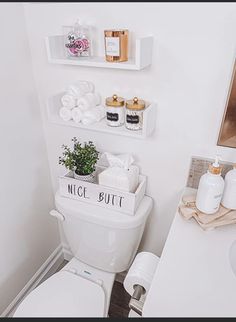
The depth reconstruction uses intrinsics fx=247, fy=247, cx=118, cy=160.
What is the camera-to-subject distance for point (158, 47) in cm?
84

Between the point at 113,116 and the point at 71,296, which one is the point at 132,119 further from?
the point at 71,296

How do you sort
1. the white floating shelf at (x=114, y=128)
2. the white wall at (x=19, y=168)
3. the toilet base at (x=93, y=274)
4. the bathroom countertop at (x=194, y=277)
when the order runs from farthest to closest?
the toilet base at (x=93, y=274), the white wall at (x=19, y=168), the white floating shelf at (x=114, y=128), the bathroom countertop at (x=194, y=277)

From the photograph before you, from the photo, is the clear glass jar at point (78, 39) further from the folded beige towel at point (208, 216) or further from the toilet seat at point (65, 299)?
the toilet seat at point (65, 299)

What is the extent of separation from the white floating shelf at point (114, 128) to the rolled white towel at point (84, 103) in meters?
0.06

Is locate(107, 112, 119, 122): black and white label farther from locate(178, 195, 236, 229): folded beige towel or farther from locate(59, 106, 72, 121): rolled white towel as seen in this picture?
locate(178, 195, 236, 229): folded beige towel

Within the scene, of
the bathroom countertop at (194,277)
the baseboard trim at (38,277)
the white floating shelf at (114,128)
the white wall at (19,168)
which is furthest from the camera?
the baseboard trim at (38,277)

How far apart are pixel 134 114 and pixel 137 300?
63 centimetres

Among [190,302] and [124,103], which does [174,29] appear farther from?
[190,302]

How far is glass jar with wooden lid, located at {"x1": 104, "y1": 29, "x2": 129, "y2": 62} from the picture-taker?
0.79 metres

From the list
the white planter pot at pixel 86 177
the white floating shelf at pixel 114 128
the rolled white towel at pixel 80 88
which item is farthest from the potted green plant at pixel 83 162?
the rolled white towel at pixel 80 88

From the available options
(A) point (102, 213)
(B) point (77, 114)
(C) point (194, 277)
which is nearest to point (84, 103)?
(B) point (77, 114)

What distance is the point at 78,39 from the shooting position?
2.88ft

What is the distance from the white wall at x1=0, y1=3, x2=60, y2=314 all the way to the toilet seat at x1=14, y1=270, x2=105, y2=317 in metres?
0.26

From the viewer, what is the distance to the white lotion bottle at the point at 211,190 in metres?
0.82
